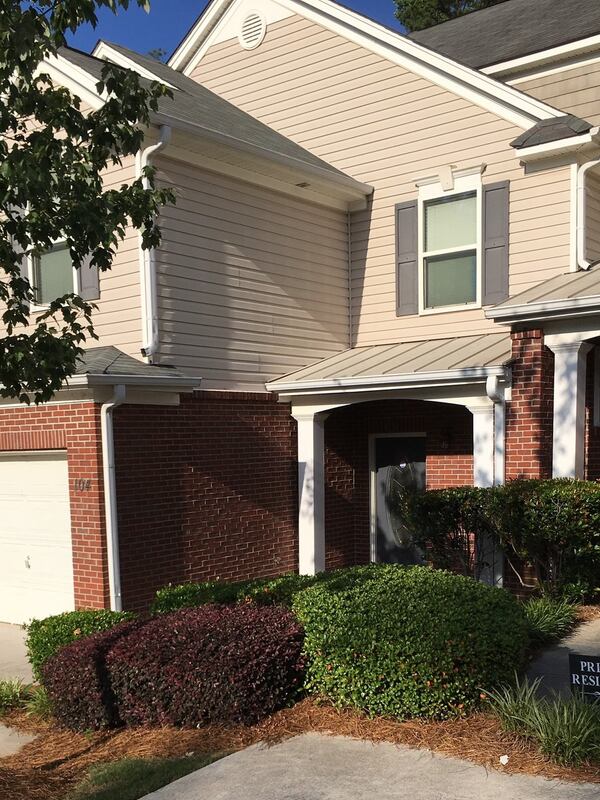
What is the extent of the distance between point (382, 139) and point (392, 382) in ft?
14.7

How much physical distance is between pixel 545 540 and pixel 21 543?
6.64m

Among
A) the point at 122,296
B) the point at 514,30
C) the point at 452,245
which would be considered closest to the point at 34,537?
the point at 122,296

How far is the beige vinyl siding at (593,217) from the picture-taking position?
35.4ft

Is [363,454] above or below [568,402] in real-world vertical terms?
below

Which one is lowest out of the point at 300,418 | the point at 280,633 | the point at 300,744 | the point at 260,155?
the point at 300,744

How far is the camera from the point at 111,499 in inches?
356

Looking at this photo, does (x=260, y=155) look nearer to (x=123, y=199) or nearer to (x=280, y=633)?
(x=123, y=199)

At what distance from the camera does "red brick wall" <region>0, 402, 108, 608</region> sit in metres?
9.03

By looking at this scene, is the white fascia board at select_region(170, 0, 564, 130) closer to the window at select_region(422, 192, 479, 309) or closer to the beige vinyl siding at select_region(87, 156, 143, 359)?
the window at select_region(422, 192, 479, 309)

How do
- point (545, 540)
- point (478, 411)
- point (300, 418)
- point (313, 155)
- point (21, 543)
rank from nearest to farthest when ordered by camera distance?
point (545, 540) → point (478, 411) → point (21, 543) → point (300, 418) → point (313, 155)

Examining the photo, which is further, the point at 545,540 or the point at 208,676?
the point at 545,540

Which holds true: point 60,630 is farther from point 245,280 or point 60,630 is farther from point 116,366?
point 245,280

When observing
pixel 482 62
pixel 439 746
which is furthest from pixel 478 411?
pixel 482 62

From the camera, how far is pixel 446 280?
1176cm
